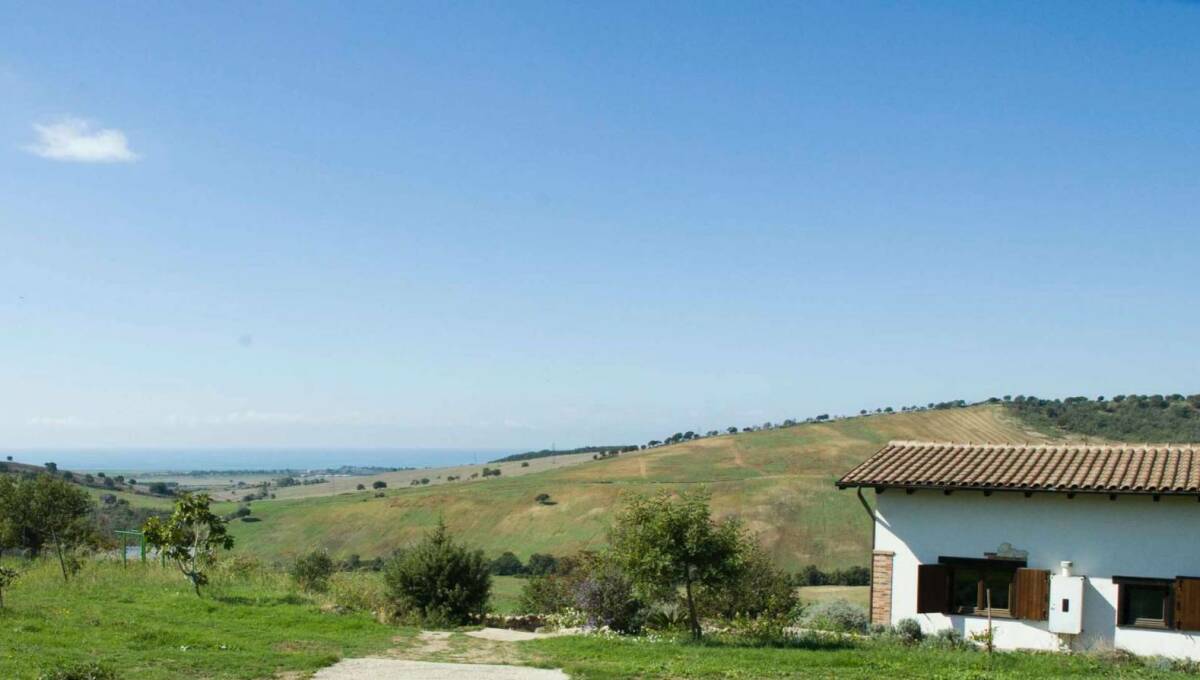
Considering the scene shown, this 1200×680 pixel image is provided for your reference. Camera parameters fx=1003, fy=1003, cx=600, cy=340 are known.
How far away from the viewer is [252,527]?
73250 mm

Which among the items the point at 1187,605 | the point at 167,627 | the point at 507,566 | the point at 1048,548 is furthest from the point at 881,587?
the point at 507,566

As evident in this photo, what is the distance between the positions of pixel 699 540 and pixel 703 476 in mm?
55374

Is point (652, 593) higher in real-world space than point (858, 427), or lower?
lower

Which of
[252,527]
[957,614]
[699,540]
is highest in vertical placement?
[699,540]

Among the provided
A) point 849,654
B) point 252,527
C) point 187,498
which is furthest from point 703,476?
point 849,654

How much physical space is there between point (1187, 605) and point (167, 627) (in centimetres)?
1836

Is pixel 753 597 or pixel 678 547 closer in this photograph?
pixel 678 547

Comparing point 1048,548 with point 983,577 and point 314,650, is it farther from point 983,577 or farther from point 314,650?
point 314,650

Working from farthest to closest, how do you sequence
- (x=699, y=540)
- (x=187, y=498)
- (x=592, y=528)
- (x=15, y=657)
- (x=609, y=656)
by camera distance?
(x=592, y=528)
(x=187, y=498)
(x=699, y=540)
(x=609, y=656)
(x=15, y=657)

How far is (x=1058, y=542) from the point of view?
19141mm

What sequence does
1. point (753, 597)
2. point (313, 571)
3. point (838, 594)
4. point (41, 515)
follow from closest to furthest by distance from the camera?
point (753, 597), point (313, 571), point (41, 515), point (838, 594)

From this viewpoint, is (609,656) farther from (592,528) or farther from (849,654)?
(592,528)

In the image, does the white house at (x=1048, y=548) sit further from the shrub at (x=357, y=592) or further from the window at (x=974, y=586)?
the shrub at (x=357, y=592)

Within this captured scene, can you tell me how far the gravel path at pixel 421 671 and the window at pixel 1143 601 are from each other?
10.9m
